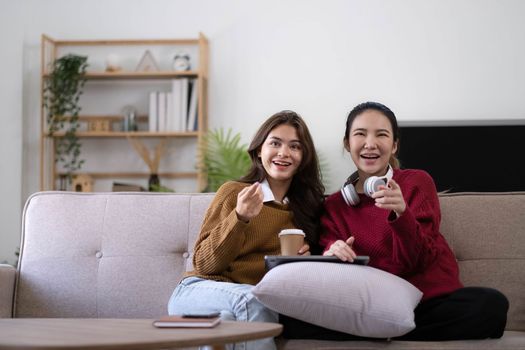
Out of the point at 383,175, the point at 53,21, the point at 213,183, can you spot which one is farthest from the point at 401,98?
the point at 383,175

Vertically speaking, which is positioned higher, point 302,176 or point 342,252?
point 302,176

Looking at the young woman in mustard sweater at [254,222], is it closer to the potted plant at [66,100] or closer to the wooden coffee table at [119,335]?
the wooden coffee table at [119,335]

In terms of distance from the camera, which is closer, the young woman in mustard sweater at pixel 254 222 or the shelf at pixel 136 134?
the young woman in mustard sweater at pixel 254 222

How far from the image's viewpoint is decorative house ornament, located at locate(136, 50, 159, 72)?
17.4ft

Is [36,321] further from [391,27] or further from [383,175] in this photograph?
[391,27]

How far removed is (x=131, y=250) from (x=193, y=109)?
2950 millimetres

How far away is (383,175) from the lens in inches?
92.0

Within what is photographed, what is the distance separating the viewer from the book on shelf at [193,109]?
525 centimetres

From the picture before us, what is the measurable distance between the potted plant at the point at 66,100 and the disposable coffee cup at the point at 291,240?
3447 mm

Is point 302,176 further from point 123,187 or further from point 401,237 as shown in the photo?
point 123,187

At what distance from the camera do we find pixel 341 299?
179 cm

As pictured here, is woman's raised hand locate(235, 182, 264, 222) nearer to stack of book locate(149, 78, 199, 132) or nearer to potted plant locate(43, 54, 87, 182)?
stack of book locate(149, 78, 199, 132)

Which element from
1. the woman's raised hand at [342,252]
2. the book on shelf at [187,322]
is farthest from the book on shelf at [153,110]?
the book on shelf at [187,322]

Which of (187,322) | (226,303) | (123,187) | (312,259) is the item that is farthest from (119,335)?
(123,187)
